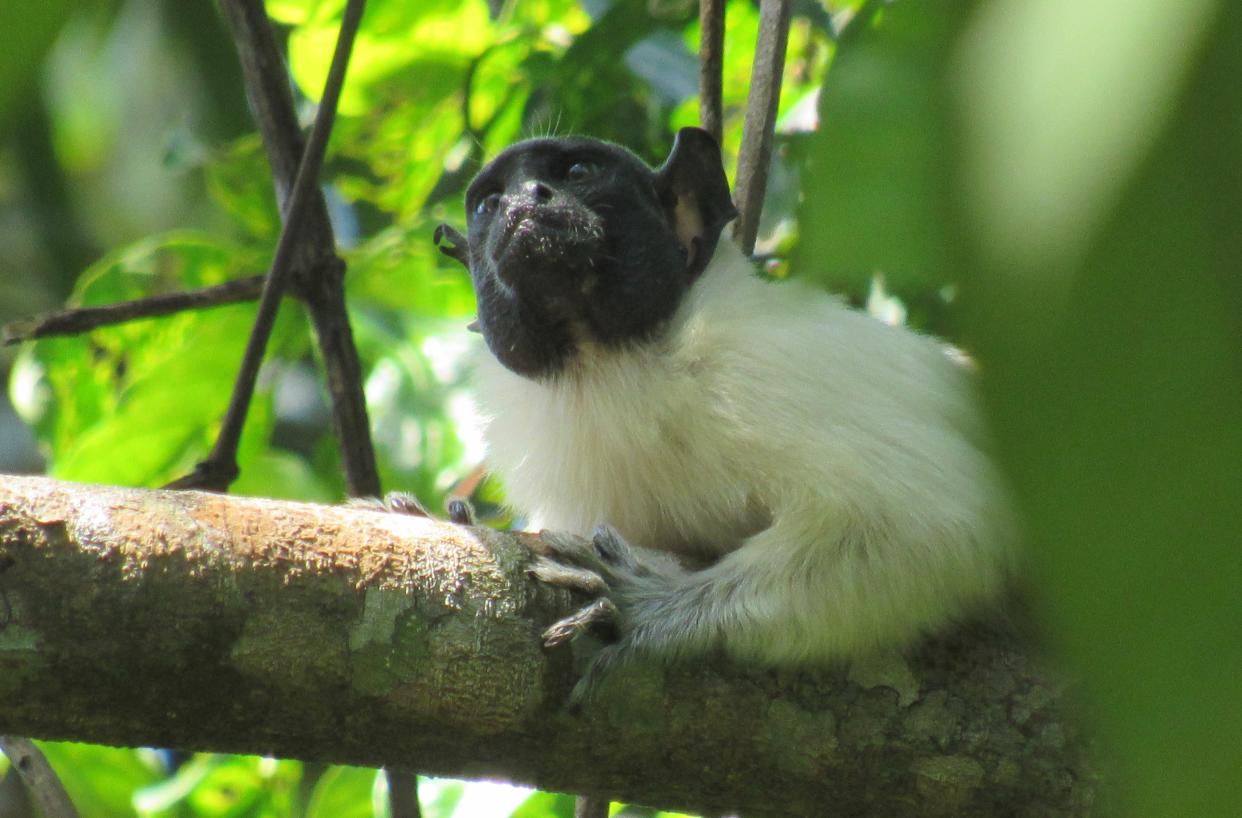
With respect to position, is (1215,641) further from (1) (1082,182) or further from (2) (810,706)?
(2) (810,706)

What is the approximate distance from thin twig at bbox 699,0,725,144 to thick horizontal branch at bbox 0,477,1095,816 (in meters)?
1.50

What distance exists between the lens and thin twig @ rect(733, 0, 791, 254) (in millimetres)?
2807

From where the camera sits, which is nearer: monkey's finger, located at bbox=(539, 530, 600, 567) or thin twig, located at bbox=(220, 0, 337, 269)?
monkey's finger, located at bbox=(539, 530, 600, 567)

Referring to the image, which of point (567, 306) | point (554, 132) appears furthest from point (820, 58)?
point (567, 306)

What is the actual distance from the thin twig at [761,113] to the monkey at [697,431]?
0.06m

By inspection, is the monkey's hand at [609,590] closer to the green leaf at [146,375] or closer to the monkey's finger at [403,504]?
the monkey's finger at [403,504]

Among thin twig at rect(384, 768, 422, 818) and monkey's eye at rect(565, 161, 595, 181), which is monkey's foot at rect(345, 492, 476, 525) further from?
monkey's eye at rect(565, 161, 595, 181)

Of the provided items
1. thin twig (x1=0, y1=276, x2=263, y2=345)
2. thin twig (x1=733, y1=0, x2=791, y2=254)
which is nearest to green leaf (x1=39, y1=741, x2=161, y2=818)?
thin twig (x1=0, y1=276, x2=263, y2=345)

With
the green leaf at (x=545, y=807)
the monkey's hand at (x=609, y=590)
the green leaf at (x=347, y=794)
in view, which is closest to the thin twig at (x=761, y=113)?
the monkey's hand at (x=609, y=590)

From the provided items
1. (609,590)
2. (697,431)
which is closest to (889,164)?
(609,590)

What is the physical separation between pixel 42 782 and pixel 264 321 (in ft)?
3.33

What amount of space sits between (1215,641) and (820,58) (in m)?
4.15

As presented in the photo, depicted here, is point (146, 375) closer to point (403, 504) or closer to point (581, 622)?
point (403, 504)

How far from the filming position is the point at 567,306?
2889 mm
